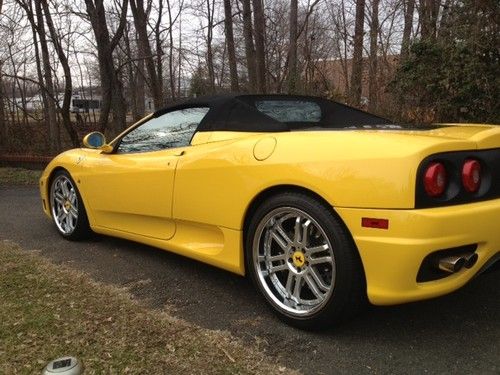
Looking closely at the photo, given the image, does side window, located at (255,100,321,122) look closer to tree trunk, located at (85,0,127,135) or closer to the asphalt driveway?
the asphalt driveway

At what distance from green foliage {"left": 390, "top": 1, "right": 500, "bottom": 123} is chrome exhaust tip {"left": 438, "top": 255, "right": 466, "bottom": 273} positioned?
4.72m

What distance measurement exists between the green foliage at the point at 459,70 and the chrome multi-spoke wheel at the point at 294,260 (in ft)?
15.5

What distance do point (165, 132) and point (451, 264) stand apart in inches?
93.8

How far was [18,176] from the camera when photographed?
975 cm

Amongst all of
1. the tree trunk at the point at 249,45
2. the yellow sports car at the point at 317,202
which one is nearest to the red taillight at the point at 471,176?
the yellow sports car at the point at 317,202

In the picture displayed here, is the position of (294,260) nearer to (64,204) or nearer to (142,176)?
(142,176)

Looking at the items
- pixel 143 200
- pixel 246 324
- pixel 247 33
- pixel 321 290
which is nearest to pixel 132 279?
pixel 143 200

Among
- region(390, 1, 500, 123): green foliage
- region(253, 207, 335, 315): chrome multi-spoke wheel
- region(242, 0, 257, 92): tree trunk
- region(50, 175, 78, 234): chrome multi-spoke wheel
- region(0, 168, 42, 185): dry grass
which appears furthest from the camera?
region(242, 0, 257, 92): tree trunk

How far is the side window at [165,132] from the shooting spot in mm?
3787

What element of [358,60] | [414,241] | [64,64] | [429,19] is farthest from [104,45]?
[414,241]

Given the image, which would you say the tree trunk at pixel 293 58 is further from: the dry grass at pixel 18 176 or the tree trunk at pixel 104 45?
the dry grass at pixel 18 176

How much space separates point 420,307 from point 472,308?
30 cm

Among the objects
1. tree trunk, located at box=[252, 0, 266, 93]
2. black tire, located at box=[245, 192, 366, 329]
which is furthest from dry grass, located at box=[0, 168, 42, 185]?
black tire, located at box=[245, 192, 366, 329]

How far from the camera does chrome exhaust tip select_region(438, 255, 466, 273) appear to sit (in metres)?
2.46
